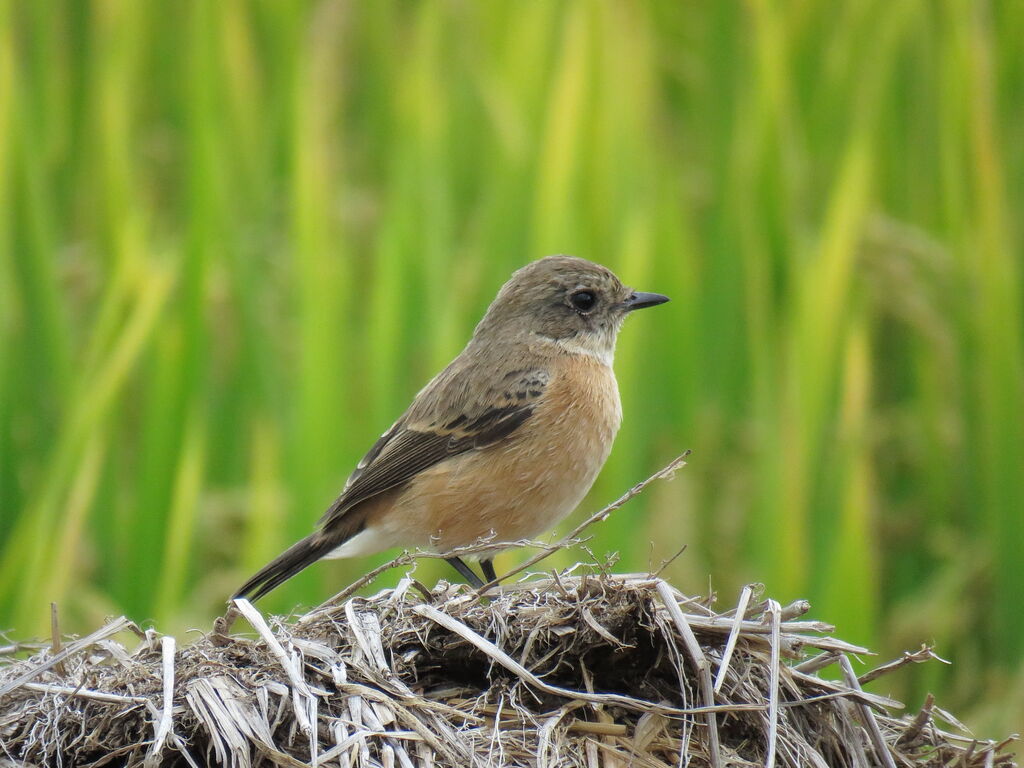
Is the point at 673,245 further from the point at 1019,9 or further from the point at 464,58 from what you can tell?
the point at 1019,9

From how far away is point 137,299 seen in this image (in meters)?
5.20

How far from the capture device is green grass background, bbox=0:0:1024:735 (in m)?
4.87

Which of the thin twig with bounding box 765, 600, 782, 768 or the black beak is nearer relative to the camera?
the thin twig with bounding box 765, 600, 782, 768

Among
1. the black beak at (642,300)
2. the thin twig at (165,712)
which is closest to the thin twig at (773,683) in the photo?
the thin twig at (165,712)

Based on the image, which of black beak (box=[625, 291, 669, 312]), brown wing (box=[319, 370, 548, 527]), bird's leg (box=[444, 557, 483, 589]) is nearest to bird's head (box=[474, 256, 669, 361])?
black beak (box=[625, 291, 669, 312])

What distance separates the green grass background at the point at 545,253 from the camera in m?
4.87

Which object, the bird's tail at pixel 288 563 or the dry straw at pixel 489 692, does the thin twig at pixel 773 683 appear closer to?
the dry straw at pixel 489 692

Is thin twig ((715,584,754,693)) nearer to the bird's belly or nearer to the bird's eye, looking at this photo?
the bird's belly

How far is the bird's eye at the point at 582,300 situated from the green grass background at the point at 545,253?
1.86ft

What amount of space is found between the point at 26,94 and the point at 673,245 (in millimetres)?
3227

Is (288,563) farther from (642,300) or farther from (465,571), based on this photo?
(642,300)

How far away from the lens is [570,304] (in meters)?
4.67

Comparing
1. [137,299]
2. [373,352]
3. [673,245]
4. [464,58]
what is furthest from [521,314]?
[464,58]

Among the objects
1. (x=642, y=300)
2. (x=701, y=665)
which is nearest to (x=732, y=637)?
(x=701, y=665)
